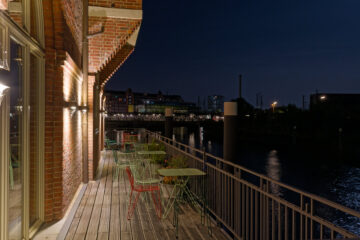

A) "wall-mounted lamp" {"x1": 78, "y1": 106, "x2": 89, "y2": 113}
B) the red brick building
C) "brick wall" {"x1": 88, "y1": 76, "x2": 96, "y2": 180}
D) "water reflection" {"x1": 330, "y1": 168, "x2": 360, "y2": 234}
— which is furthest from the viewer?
"water reflection" {"x1": 330, "y1": 168, "x2": 360, "y2": 234}

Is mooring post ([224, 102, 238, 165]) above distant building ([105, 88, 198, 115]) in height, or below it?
below

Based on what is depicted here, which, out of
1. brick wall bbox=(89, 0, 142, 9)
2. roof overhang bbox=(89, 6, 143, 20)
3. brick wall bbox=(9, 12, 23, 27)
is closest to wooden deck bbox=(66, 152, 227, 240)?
brick wall bbox=(9, 12, 23, 27)

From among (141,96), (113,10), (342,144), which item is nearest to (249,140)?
(342,144)

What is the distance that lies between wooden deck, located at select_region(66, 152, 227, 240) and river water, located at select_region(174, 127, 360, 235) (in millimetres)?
11982

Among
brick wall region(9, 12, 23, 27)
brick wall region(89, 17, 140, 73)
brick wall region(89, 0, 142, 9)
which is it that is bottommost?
brick wall region(9, 12, 23, 27)

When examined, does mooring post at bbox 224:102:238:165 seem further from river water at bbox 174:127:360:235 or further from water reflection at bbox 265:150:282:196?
water reflection at bbox 265:150:282:196

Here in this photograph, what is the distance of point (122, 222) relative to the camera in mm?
5059

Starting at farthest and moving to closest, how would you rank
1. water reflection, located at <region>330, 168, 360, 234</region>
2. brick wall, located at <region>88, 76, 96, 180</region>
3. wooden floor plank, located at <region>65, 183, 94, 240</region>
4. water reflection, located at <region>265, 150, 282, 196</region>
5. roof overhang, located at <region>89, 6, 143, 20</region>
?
water reflection, located at <region>265, 150, 282, 196</region> < water reflection, located at <region>330, 168, 360, 234</region> < brick wall, located at <region>88, 76, 96, 180</region> < roof overhang, located at <region>89, 6, 143, 20</region> < wooden floor plank, located at <region>65, 183, 94, 240</region>

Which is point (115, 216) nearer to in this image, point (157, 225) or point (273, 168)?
point (157, 225)

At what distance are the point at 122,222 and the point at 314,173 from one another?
2604cm

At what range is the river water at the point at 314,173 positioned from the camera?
761 inches

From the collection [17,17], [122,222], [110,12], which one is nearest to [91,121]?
[110,12]

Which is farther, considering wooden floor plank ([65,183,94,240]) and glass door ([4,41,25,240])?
wooden floor plank ([65,183,94,240])

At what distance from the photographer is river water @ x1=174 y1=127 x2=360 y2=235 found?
19.3 metres
